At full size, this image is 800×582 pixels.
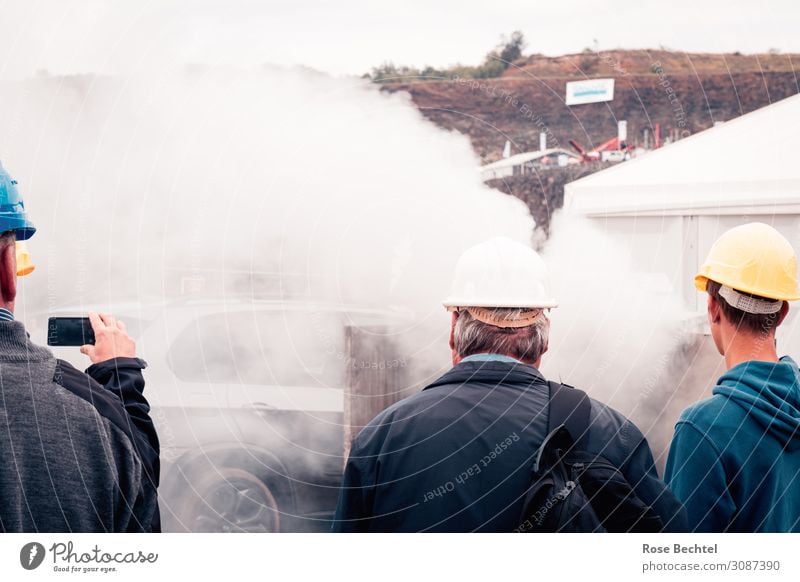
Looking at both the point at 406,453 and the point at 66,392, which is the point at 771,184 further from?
the point at 66,392

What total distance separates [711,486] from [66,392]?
4.76 ft

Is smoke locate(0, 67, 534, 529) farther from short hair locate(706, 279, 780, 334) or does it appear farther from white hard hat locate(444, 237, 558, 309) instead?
short hair locate(706, 279, 780, 334)

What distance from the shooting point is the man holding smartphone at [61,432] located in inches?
65.1

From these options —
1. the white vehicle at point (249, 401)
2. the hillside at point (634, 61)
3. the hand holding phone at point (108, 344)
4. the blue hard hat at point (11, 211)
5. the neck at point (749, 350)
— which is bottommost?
the white vehicle at point (249, 401)

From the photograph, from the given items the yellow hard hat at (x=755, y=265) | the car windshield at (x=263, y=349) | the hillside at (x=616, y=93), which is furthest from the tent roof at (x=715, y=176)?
the car windshield at (x=263, y=349)

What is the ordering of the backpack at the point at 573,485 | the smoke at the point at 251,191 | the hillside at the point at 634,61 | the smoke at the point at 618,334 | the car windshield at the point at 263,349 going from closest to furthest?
the backpack at the point at 573,485 → the hillside at the point at 634,61 → the smoke at the point at 618,334 → the car windshield at the point at 263,349 → the smoke at the point at 251,191

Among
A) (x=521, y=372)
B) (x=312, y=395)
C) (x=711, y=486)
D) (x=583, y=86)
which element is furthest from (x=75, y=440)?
(x=583, y=86)

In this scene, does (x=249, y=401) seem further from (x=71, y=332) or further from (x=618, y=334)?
(x=618, y=334)

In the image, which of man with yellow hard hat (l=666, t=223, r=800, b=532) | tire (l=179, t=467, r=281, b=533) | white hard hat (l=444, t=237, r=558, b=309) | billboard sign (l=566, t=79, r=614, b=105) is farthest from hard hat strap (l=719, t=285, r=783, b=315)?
tire (l=179, t=467, r=281, b=533)

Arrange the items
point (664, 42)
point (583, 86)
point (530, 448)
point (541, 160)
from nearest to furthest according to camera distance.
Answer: point (530, 448)
point (664, 42)
point (583, 86)
point (541, 160)

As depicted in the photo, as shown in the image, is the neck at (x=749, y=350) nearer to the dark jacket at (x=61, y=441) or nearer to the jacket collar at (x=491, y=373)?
the jacket collar at (x=491, y=373)

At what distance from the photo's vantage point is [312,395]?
3.45 meters

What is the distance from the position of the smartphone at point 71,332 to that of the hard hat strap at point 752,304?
1.66 metres

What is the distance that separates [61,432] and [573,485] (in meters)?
1.07
